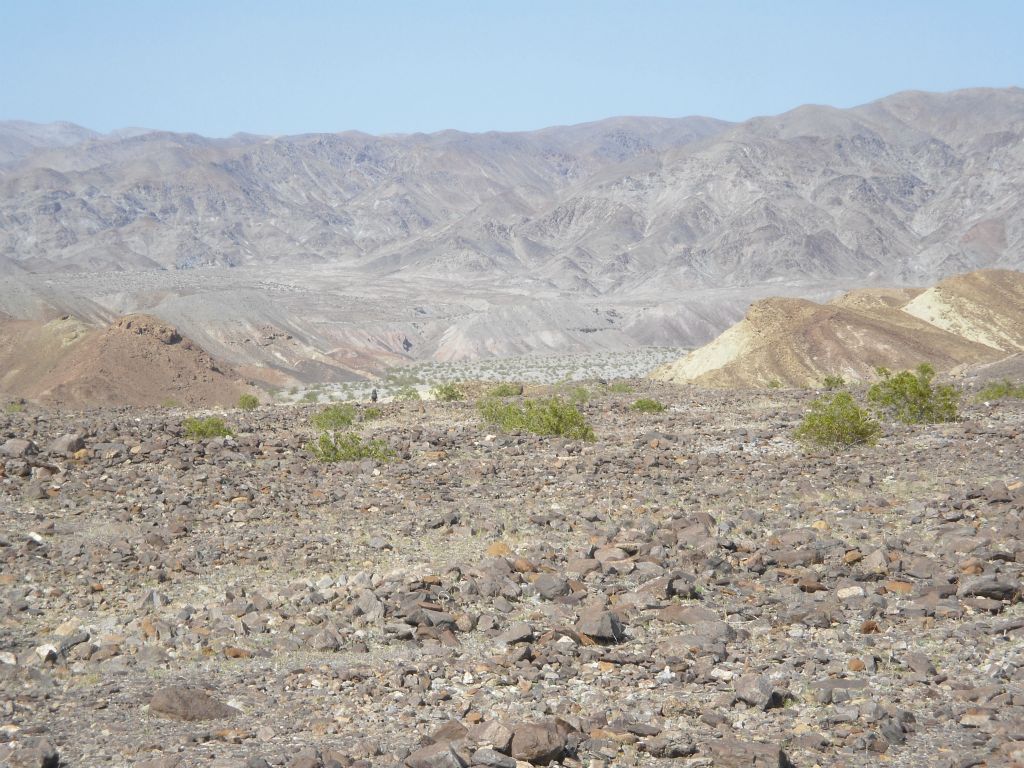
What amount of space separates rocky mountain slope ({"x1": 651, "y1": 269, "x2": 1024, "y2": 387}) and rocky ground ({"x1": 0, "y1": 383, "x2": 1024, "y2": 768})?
2920 cm

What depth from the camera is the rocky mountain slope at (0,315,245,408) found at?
145 feet

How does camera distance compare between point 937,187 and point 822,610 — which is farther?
point 937,187

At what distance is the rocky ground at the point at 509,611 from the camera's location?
25.8 feet

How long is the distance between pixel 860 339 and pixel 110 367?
3418 cm

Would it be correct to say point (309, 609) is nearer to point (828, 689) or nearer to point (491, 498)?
point (828, 689)

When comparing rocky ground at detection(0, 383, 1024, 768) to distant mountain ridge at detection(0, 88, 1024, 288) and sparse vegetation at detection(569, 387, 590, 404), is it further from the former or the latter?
distant mountain ridge at detection(0, 88, 1024, 288)

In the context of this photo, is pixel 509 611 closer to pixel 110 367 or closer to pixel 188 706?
pixel 188 706

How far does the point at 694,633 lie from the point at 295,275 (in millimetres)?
153277

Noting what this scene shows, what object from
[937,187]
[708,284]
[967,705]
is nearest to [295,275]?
[708,284]

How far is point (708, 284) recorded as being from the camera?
145 meters

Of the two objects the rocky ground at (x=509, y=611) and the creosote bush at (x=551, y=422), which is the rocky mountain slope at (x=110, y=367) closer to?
the creosote bush at (x=551, y=422)

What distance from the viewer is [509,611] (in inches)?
439

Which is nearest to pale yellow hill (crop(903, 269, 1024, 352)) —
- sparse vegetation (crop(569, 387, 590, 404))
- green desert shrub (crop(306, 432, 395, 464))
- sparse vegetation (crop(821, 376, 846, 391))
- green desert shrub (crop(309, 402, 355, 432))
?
sparse vegetation (crop(821, 376, 846, 391))

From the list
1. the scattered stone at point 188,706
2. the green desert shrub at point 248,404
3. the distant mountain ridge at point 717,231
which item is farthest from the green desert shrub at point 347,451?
the distant mountain ridge at point 717,231
